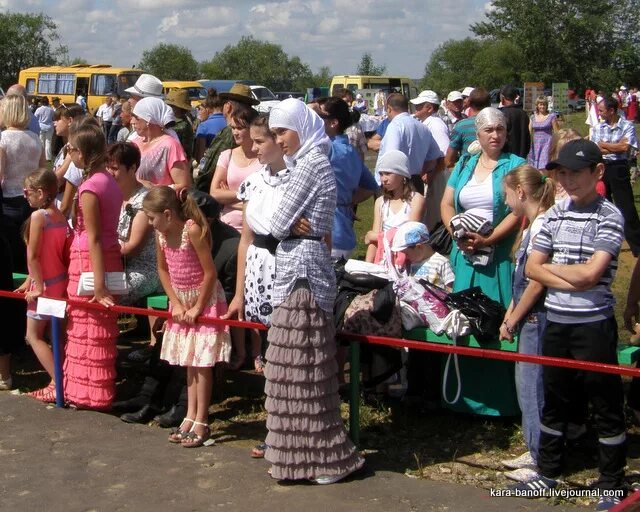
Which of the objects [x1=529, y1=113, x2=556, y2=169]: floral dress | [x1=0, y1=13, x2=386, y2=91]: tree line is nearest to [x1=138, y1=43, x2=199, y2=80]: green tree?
[x1=0, y1=13, x2=386, y2=91]: tree line

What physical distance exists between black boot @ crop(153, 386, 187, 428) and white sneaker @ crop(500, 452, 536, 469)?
2.00 m

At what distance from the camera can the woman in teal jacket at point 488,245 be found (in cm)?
555

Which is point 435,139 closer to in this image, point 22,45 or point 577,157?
point 577,157

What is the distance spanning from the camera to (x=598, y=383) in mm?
4352

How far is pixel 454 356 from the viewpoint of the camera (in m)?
Answer: 5.51

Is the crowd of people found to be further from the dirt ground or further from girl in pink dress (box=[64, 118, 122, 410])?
the dirt ground

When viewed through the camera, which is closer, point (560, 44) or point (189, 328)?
point (189, 328)

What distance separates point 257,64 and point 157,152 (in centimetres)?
11133

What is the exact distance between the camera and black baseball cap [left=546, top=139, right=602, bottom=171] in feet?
13.9

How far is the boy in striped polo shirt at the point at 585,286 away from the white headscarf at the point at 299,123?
44.8 inches

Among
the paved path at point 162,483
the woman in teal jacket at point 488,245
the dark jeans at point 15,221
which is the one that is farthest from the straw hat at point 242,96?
the paved path at point 162,483

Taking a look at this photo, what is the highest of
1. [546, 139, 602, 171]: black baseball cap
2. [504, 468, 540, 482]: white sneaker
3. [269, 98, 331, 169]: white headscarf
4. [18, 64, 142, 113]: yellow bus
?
[18, 64, 142, 113]: yellow bus

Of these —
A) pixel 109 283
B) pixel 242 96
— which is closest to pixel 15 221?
pixel 109 283

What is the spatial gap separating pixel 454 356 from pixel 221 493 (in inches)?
64.4
